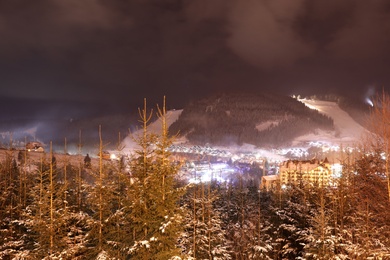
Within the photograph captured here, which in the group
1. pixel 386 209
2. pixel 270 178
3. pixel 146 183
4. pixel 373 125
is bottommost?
pixel 270 178

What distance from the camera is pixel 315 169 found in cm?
8844

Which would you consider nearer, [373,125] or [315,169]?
[373,125]

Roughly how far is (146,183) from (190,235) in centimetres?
1090

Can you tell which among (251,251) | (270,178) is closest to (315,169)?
(270,178)

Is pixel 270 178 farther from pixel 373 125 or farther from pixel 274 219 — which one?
pixel 373 125

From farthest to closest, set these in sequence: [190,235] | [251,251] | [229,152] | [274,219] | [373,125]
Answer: [229,152], [274,219], [251,251], [190,235], [373,125]

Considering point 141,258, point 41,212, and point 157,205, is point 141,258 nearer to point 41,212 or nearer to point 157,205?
point 157,205

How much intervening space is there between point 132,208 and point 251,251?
1565 cm

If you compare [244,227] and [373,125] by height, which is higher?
[373,125]

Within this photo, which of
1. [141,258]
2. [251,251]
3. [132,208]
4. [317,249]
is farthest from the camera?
[251,251]

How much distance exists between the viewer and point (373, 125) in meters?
13.2

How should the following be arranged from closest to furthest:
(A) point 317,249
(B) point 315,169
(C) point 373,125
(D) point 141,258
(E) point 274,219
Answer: (D) point 141,258
(C) point 373,125
(A) point 317,249
(E) point 274,219
(B) point 315,169

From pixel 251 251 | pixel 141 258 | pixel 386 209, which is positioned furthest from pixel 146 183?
pixel 251 251

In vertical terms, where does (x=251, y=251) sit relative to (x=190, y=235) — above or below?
below
